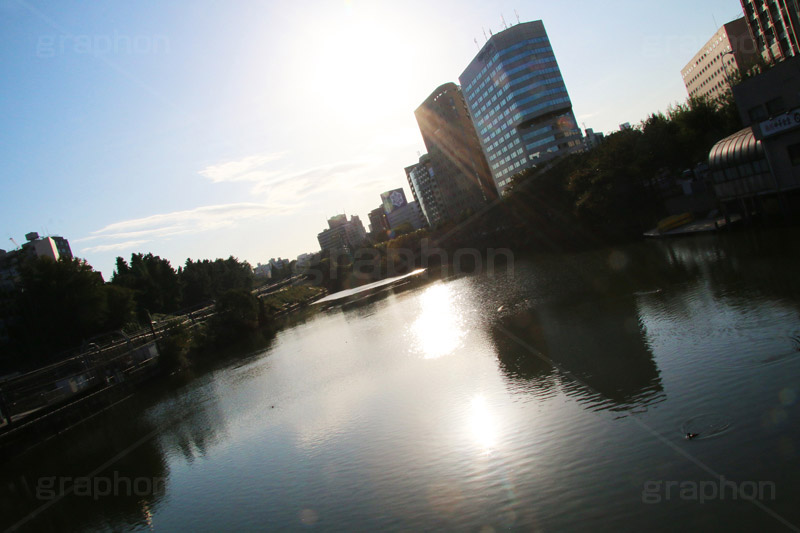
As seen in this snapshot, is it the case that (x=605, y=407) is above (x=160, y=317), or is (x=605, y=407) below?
below

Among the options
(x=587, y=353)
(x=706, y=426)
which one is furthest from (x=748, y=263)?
(x=706, y=426)

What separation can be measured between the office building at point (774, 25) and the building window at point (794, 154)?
47494mm

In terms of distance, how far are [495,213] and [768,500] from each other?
90937 mm

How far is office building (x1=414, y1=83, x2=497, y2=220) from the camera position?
15288 centimetres

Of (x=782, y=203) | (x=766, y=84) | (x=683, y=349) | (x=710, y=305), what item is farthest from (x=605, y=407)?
(x=766, y=84)

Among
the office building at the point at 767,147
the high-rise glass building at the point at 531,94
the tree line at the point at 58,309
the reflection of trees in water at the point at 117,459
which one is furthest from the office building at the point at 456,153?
the reflection of trees in water at the point at 117,459

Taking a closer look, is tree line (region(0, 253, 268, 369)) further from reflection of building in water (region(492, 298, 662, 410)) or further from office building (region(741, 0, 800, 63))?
office building (region(741, 0, 800, 63))

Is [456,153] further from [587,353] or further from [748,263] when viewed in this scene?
[587,353]

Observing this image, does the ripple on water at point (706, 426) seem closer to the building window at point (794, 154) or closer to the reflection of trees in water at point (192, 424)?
the reflection of trees in water at point (192, 424)

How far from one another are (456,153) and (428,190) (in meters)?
32.4

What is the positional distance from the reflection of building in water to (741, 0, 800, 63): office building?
201 feet

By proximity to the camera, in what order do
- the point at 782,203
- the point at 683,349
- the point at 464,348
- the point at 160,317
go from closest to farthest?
the point at 683,349
the point at 464,348
the point at 782,203
the point at 160,317

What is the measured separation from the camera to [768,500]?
314 inches

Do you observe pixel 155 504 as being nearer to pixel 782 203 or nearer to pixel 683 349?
pixel 683 349
